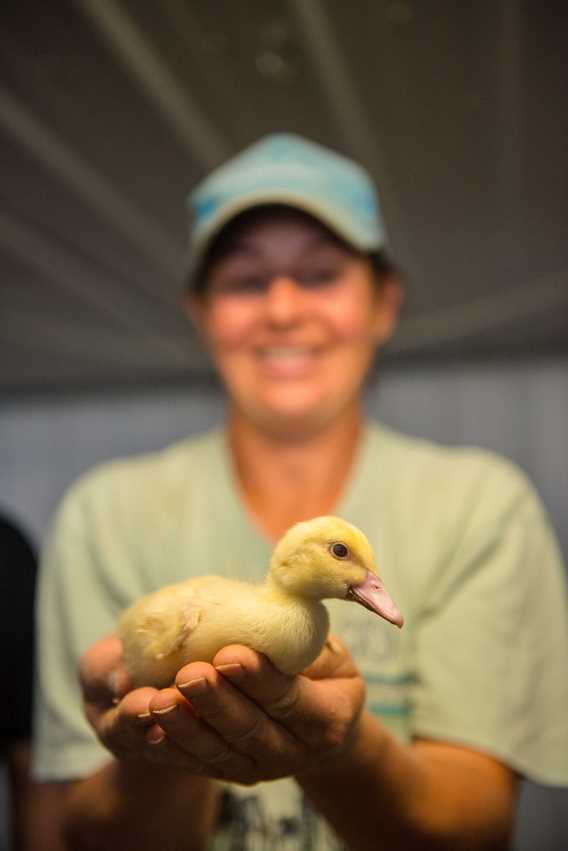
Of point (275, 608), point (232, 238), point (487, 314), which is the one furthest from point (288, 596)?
point (487, 314)

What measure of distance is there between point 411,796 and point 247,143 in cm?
48

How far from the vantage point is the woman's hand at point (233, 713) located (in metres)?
0.45

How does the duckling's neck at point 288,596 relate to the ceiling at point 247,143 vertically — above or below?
below

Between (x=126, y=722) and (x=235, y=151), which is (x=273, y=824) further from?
(x=235, y=151)

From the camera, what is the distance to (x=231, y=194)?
0.71 m

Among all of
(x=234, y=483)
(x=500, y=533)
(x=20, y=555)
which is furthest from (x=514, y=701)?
(x=20, y=555)

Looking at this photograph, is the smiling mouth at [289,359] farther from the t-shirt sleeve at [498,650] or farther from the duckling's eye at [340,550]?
the duckling's eye at [340,550]

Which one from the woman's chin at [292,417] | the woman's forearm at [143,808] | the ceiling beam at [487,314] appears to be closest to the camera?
the woman's forearm at [143,808]

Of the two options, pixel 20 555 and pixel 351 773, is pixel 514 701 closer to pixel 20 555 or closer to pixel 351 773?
pixel 351 773

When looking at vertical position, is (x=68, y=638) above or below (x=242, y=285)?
below

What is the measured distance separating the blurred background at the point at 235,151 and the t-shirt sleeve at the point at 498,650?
0.07 metres

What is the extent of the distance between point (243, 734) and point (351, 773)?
0.15 meters

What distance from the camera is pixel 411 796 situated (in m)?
0.65

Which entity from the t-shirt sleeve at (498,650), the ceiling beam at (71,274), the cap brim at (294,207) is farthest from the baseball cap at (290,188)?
the t-shirt sleeve at (498,650)
